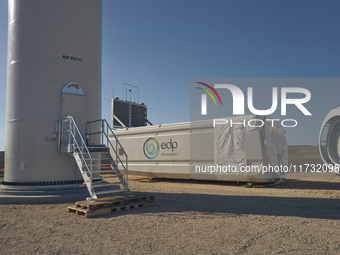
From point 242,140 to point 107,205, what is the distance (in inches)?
268

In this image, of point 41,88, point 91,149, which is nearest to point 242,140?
point 91,149

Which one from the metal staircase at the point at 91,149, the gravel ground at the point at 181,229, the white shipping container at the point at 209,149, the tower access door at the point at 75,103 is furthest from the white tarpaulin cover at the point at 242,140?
the tower access door at the point at 75,103

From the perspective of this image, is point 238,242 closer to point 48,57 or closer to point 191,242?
point 191,242

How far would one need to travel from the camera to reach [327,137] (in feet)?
49.0

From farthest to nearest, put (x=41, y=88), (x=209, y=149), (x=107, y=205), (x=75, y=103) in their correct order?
1. (x=209, y=149)
2. (x=75, y=103)
3. (x=41, y=88)
4. (x=107, y=205)

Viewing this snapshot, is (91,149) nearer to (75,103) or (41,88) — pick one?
(75,103)

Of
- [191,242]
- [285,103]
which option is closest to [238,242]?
[191,242]

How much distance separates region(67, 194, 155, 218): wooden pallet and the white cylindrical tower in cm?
244

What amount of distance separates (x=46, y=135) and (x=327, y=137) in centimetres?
1304

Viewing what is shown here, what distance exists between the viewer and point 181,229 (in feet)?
19.0

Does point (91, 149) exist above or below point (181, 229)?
above

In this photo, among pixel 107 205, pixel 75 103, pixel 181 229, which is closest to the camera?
pixel 181 229

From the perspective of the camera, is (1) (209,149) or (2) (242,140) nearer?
(2) (242,140)

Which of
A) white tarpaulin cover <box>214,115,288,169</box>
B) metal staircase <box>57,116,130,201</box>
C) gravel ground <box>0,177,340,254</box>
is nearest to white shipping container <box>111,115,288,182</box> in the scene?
white tarpaulin cover <box>214,115,288,169</box>
